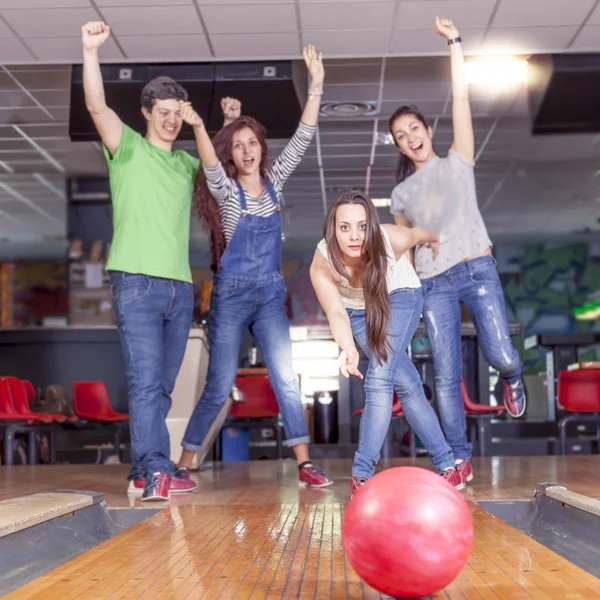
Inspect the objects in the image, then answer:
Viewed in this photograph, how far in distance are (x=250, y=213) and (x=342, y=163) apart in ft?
20.8

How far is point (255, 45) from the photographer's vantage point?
217 inches

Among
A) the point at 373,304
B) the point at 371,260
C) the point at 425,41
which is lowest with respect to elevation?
the point at 373,304

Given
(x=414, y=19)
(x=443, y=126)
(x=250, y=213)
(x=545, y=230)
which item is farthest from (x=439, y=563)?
(x=545, y=230)

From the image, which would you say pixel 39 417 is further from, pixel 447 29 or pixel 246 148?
pixel 447 29

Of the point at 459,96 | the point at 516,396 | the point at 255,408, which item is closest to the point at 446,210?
the point at 459,96

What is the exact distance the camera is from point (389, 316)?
2.62 meters

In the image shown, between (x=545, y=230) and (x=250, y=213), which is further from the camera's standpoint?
(x=545, y=230)

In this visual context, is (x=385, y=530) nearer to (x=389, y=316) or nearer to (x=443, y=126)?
(x=389, y=316)

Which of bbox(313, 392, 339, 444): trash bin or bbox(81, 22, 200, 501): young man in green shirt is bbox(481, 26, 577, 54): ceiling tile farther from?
bbox(313, 392, 339, 444): trash bin

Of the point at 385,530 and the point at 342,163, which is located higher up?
the point at 342,163

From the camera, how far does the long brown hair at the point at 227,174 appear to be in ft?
11.4

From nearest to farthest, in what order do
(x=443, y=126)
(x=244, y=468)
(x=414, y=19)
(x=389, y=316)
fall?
(x=389, y=316) → (x=244, y=468) → (x=414, y=19) → (x=443, y=126)

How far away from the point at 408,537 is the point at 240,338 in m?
2.14

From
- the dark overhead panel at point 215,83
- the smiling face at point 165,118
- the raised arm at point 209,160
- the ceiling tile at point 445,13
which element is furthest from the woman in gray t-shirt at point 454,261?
the dark overhead panel at point 215,83
